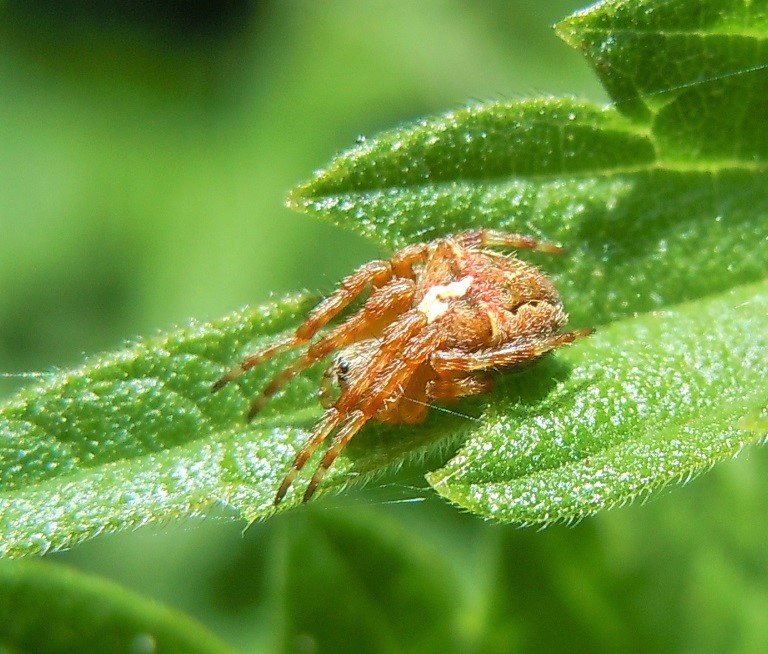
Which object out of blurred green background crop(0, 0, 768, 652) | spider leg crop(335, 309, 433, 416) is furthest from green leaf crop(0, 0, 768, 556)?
blurred green background crop(0, 0, 768, 652)

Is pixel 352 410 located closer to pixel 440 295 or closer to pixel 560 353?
pixel 440 295

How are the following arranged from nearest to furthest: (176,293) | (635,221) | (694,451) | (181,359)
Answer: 1. (694,451)
2. (181,359)
3. (635,221)
4. (176,293)

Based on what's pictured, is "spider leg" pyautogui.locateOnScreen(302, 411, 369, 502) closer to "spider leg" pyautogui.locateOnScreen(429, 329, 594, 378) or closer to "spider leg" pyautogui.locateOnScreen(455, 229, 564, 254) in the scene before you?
"spider leg" pyautogui.locateOnScreen(429, 329, 594, 378)

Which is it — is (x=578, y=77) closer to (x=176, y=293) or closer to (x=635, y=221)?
(x=176, y=293)

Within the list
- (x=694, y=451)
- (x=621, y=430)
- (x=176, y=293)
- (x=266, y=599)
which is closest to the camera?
(x=694, y=451)

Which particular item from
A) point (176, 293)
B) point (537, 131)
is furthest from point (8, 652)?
point (176, 293)

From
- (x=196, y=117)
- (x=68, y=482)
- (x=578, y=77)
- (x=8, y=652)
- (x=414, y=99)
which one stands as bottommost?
(x=8, y=652)

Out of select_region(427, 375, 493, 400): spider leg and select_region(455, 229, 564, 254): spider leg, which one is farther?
select_region(455, 229, 564, 254): spider leg
